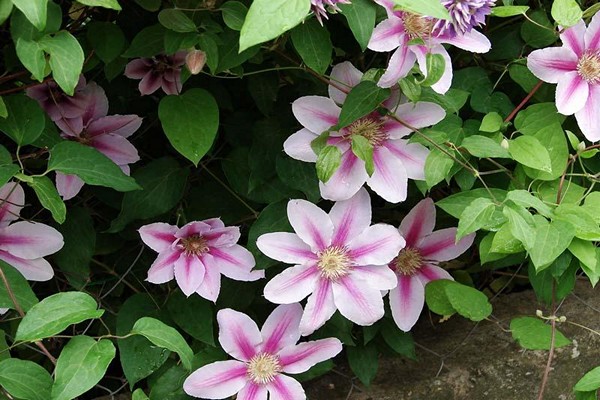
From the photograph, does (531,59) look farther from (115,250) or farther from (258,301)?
(115,250)

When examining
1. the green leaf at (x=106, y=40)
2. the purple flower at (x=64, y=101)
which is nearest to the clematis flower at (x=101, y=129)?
the purple flower at (x=64, y=101)

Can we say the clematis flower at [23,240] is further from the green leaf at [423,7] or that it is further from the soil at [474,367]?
the green leaf at [423,7]

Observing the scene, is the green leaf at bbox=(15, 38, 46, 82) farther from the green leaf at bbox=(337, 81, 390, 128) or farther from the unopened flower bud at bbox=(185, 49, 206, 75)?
the green leaf at bbox=(337, 81, 390, 128)

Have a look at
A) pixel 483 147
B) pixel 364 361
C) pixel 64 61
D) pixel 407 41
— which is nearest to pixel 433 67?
pixel 407 41

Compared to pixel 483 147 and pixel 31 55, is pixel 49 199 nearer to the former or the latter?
pixel 31 55

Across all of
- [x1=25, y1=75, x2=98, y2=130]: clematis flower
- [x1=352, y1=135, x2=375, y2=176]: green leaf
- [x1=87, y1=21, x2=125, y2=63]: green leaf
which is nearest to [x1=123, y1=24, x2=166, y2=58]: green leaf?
[x1=87, y1=21, x2=125, y2=63]: green leaf
